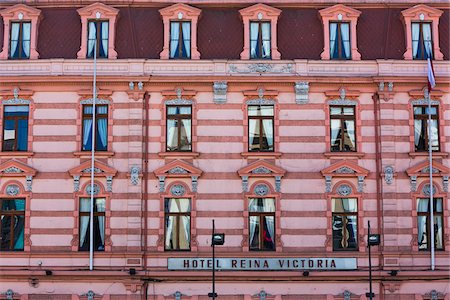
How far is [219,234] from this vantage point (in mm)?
29438

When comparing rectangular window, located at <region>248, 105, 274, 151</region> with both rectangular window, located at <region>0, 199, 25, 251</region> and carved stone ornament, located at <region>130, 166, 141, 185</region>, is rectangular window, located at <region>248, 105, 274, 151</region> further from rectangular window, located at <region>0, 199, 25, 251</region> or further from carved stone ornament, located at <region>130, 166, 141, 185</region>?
rectangular window, located at <region>0, 199, 25, 251</region>

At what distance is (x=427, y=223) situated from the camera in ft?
101

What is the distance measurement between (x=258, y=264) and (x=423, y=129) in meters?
9.04

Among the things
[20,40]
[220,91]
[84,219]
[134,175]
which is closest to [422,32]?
[220,91]

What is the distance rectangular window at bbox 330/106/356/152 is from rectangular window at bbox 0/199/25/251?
43.7ft

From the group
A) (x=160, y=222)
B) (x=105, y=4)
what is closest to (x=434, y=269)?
(x=160, y=222)

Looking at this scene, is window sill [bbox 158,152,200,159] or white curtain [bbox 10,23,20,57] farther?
white curtain [bbox 10,23,20,57]

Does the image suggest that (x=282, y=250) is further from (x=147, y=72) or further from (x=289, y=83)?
(x=147, y=72)

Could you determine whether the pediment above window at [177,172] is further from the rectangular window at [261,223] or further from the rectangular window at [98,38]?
the rectangular window at [98,38]

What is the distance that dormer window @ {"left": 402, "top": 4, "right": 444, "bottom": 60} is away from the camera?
3180cm

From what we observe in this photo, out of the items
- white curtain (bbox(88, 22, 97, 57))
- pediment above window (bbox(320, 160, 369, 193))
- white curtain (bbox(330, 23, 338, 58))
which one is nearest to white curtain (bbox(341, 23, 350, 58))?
white curtain (bbox(330, 23, 338, 58))

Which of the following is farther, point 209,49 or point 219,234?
point 209,49

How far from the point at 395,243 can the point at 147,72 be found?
12554 millimetres

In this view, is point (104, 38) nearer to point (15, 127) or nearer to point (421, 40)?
point (15, 127)
